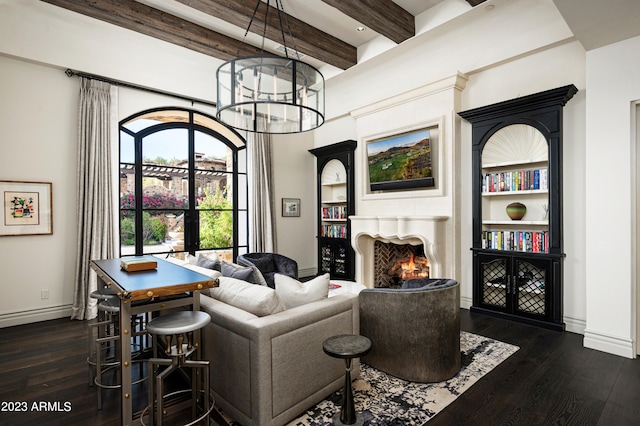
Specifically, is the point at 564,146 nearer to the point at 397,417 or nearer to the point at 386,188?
the point at 386,188

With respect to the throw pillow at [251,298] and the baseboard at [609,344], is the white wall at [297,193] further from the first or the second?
the baseboard at [609,344]

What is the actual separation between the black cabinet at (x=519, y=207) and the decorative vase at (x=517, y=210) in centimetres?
1

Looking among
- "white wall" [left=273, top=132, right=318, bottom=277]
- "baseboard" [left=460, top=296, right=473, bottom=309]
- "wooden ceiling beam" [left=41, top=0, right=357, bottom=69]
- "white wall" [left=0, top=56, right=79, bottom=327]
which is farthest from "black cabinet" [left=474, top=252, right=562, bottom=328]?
"white wall" [left=0, top=56, right=79, bottom=327]

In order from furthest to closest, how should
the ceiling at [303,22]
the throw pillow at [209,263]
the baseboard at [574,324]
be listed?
the baseboard at [574,324] → the throw pillow at [209,263] → the ceiling at [303,22]

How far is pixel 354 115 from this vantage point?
6.08 m

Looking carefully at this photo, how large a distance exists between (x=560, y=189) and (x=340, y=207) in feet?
12.0

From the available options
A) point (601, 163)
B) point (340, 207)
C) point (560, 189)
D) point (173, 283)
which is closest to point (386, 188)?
point (340, 207)

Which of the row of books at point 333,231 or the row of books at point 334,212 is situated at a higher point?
the row of books at point 334,212

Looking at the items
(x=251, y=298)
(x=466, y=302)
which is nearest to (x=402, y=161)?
(x=466, y=302)

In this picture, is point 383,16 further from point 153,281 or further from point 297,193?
point 153,281

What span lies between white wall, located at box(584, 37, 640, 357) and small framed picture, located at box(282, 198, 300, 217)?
4.85m

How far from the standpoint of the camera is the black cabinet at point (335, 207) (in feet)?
20.9

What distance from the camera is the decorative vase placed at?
4133 millimetres

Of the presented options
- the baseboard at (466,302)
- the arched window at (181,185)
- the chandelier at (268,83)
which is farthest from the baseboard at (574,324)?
the arched window at (181,185)
